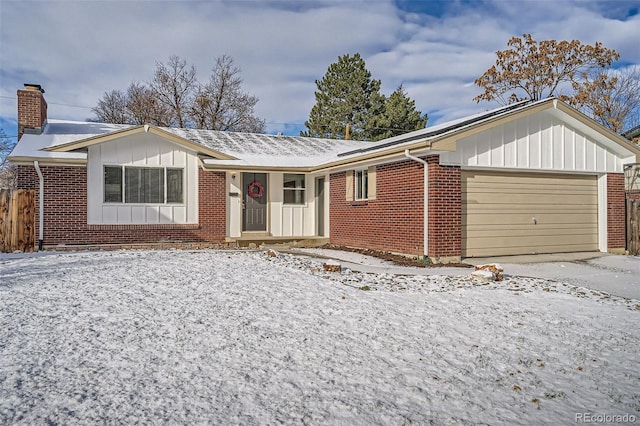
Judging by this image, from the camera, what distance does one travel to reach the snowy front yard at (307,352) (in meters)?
3.05

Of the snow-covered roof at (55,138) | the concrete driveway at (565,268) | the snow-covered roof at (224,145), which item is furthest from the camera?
the snow-covered roof at (224,145)

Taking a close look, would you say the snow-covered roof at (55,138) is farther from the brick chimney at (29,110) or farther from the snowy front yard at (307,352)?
the snowy front yard at (307,352)

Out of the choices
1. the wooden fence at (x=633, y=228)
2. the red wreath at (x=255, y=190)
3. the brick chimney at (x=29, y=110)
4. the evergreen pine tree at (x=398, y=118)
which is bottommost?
the wooden fence at (x=633, y=228)

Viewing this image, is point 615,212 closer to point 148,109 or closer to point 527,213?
point 527,213

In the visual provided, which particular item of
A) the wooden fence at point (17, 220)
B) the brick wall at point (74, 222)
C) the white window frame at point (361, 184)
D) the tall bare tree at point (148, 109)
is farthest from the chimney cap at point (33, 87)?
the tall bare tree at point (148, 109)

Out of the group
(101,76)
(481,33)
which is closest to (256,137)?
(481,33)

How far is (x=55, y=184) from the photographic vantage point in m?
11.9

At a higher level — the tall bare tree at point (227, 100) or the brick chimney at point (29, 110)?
the tall bare tree at point (227, 100)

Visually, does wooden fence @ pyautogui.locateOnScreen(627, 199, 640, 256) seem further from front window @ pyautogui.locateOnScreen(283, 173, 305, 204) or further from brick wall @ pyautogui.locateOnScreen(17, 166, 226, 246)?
brick wall @ pyautogui.locateOnScreen(17, 166, 226, 246)

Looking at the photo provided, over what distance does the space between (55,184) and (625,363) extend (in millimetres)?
12505

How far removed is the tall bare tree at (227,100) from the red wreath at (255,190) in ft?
64.7

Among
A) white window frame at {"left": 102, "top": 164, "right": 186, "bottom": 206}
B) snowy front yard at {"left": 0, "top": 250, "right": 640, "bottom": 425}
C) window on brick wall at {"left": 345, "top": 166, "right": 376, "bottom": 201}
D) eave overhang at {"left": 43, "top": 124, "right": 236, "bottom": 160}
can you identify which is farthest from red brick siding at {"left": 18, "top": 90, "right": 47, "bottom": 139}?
window on brick wall at {"left": 345, "top": 166, "right": 376, "bottom": 201}

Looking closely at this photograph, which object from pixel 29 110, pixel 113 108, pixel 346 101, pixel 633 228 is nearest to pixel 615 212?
pixel 633 228

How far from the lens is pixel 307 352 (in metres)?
4.12
